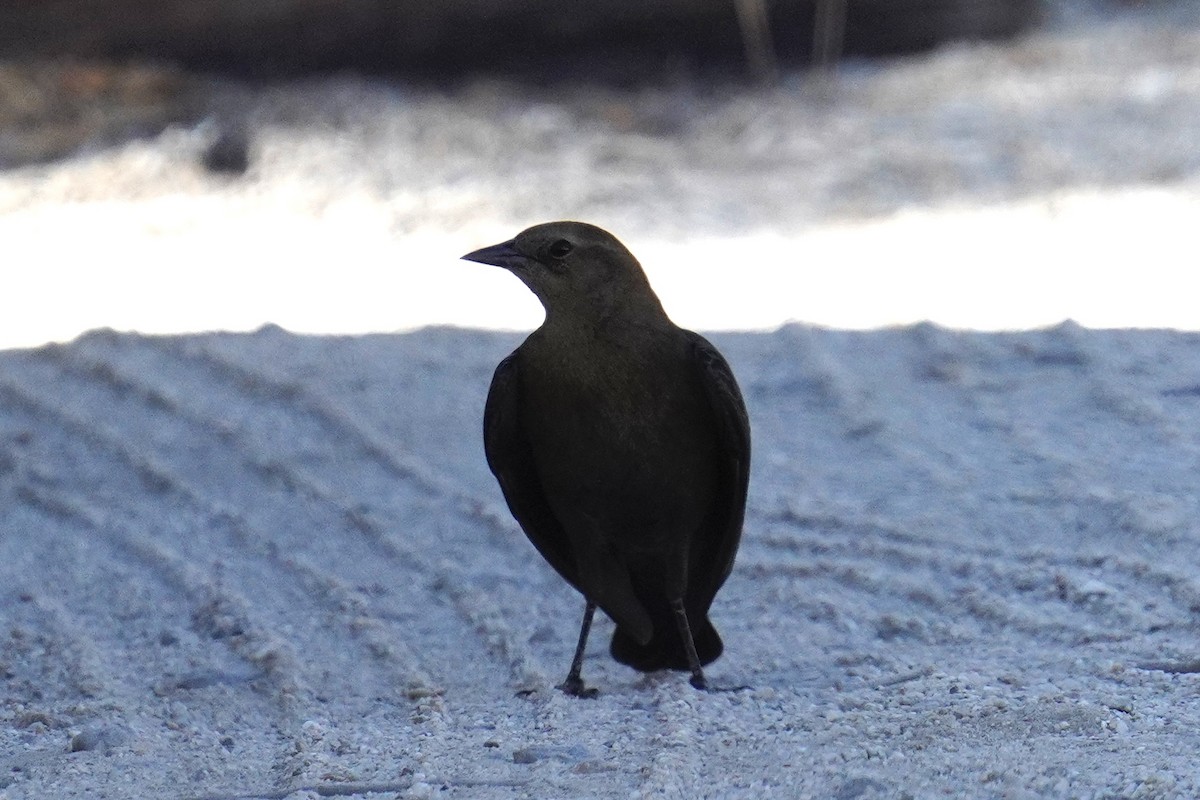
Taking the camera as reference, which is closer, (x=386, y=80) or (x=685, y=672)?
(x=685, y=672)

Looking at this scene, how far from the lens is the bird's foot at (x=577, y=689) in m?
4.10

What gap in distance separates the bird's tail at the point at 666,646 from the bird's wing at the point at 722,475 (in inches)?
2.8

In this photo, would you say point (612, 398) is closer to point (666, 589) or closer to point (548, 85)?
point (666, 589)

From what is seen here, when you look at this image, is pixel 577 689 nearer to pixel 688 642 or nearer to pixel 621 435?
pixel 688 642

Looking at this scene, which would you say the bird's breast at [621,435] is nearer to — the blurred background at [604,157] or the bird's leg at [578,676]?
the bird's leg at [578,676]

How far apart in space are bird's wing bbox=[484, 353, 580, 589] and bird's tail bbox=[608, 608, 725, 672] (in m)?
0.23

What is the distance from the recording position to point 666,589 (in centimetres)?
416

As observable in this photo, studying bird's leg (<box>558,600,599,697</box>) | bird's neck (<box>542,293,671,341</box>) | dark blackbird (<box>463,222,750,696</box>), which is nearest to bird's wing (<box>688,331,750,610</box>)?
dark blackbird (<box>463,222,750,696</box>)

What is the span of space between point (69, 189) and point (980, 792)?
22.5 feet

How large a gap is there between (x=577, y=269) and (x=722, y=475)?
580 millimetres

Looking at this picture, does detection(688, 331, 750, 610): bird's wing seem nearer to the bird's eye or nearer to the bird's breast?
the bird's breast

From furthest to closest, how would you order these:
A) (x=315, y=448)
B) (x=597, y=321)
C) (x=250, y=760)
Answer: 1. (x=315, y=448)
2. (x=597, y=321)
3. (x=250, y=760)

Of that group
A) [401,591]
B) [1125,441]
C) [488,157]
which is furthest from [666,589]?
[488,157]

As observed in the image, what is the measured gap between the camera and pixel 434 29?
9.94 meters
